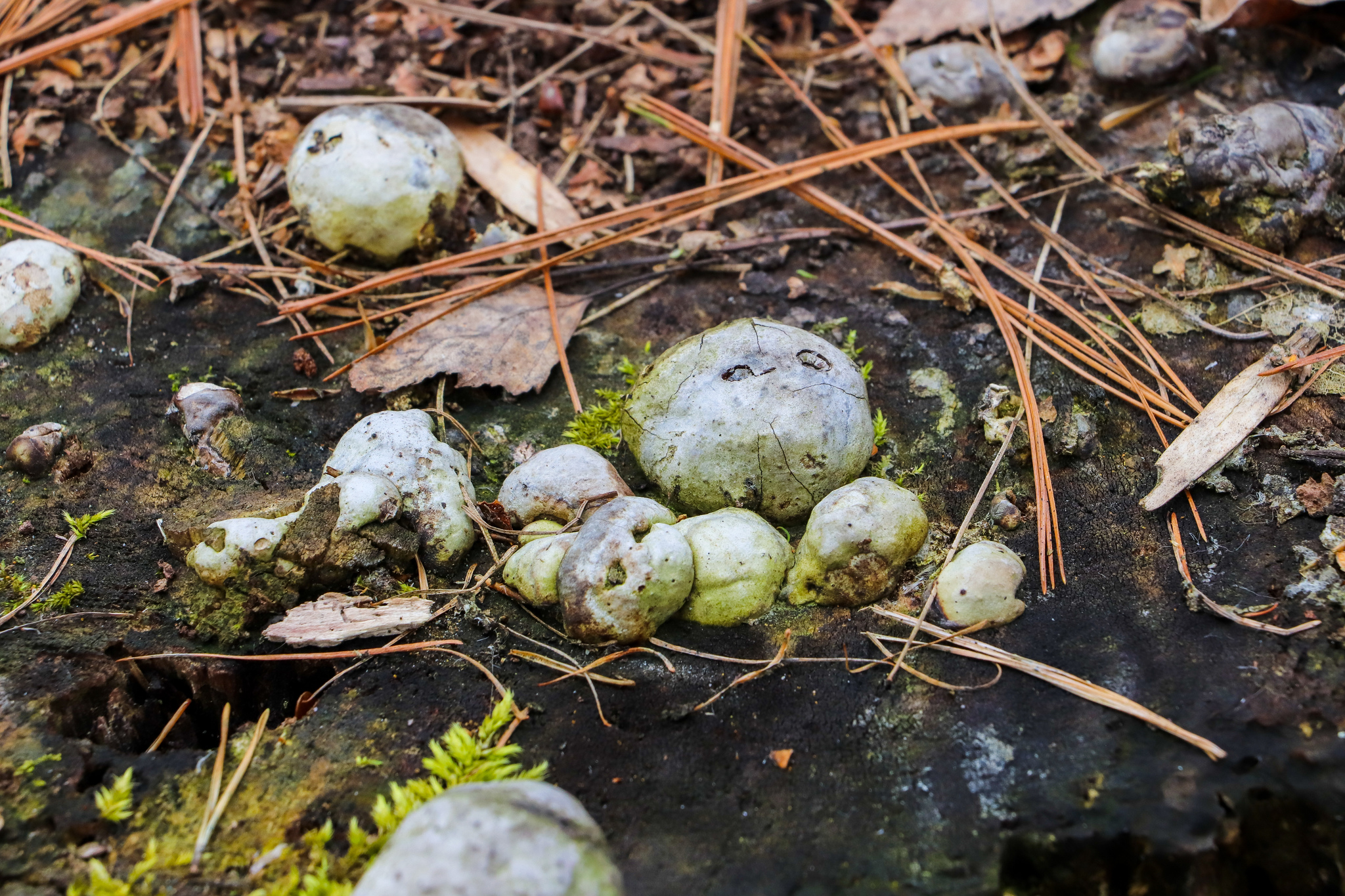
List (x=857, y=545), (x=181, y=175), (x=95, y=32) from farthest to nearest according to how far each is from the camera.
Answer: (x=95, y=32) < (x=181, y=175) < (x=857, y=545)

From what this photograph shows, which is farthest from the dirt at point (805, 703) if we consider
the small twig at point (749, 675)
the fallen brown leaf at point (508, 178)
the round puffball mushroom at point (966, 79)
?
the round puffball mushroom at point (966, 79)

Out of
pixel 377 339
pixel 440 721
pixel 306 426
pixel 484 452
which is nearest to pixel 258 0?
pixel 377 339

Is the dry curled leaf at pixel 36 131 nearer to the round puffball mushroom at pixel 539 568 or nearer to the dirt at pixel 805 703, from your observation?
the dirt at pixel 805 703

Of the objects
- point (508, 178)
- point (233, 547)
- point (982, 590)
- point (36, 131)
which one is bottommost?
point (982, 590)

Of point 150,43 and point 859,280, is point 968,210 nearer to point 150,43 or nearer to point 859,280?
point 859,280

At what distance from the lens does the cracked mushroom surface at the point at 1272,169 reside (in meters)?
3.48

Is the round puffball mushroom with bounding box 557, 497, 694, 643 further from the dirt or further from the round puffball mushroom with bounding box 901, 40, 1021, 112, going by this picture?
the round puffball mushroom with bounding box 901, 40, 1021, 112

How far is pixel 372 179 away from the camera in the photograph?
12.5 ft

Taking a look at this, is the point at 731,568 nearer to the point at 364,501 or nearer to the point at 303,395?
the point at 364,501

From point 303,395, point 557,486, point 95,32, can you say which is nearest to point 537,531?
point 557,486

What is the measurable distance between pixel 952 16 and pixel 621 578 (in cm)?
371

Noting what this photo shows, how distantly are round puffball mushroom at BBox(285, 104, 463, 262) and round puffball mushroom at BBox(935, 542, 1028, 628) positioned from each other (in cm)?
272

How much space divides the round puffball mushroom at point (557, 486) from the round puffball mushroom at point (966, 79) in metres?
2.75

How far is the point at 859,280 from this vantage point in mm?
3998
